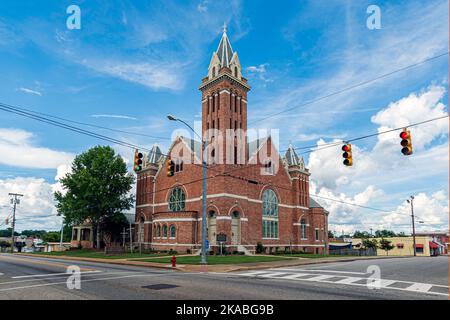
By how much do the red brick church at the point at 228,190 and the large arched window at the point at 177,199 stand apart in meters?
0.13

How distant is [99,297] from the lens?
10.1 meters

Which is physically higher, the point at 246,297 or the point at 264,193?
the point at 264,193

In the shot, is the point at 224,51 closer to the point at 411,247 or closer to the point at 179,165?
the point at 179,165

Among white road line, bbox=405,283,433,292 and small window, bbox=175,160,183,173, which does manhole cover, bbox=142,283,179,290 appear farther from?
small window, bbox=175,160,183,173

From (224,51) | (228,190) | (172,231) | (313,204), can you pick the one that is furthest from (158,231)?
(313,204)

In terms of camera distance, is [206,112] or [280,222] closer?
[206,112]

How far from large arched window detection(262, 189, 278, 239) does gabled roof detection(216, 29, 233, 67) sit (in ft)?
56.3

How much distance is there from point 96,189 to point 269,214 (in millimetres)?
24391

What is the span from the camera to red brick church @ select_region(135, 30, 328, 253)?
3791cm

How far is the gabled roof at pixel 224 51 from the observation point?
4206cm

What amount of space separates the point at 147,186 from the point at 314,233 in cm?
2567
